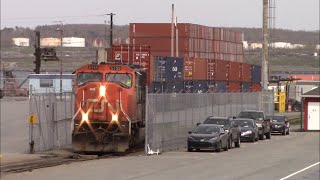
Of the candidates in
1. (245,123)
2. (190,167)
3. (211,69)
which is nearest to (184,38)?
(211,69)

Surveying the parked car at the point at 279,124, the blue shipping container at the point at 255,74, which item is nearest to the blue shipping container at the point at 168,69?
the parked car at the point at 279,124

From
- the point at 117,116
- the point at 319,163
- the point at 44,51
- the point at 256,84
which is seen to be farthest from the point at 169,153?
the point at 256,84

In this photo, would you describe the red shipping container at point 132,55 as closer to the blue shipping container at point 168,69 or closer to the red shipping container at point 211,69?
the blue shipping container at point 168,69

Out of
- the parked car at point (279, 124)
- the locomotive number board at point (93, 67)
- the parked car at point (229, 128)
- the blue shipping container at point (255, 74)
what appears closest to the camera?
the locomotive number board at point (93, 67)

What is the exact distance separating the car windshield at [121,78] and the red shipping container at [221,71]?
81.2 ft

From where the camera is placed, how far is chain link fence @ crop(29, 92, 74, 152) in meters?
31.3

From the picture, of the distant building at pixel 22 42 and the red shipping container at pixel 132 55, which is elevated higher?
the distant building at pixel 22 42

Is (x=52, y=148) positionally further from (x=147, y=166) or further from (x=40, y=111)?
(x=147, y=166)

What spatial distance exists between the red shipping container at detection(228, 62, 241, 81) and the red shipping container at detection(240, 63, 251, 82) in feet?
3.17

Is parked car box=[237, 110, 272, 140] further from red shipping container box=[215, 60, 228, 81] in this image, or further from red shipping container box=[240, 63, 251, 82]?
red shipping container box=[240, 63, 251, 82]

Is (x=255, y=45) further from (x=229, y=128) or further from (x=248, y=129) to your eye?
(x=229, y=128)

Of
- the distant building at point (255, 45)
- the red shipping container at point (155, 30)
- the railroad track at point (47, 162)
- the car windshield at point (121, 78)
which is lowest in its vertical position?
the railroad track at point (47, 162)

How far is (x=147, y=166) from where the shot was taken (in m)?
25.1

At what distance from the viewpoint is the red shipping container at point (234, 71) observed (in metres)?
58.0
